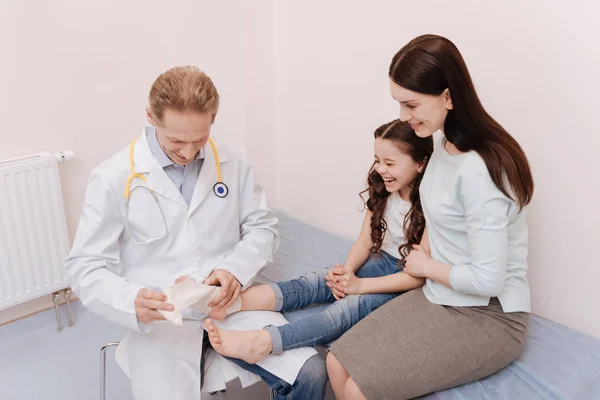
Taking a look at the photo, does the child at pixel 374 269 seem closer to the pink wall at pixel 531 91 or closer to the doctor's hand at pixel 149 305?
the doctor's hand at pixel 149 305

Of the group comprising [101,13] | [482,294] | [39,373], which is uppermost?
[101,13]

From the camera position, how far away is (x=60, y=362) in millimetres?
2137

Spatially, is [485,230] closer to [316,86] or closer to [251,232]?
[251,232]

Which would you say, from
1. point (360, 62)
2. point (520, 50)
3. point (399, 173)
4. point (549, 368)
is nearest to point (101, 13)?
point (360, 62)

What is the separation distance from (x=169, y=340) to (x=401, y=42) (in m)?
1.29

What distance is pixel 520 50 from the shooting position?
69.4 inches

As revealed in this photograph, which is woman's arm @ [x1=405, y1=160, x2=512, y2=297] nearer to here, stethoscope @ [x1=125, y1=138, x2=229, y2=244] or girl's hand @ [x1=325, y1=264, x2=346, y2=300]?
girl's hand @ [x1=325, y1=264, x2=346, y2=300]

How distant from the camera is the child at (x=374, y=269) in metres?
1.66

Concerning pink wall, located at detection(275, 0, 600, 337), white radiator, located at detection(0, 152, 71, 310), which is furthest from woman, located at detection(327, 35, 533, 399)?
white radiator, located at detection(0, 152, 71, 310)

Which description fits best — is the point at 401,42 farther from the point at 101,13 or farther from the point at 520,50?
the point at 101,13

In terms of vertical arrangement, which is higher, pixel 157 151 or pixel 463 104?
pixel 463 104

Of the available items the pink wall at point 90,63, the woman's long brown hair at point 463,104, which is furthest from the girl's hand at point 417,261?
the pink wall at point 90,63

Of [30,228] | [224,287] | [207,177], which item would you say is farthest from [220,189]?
[30,228]

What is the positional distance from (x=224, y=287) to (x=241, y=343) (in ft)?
0.55
